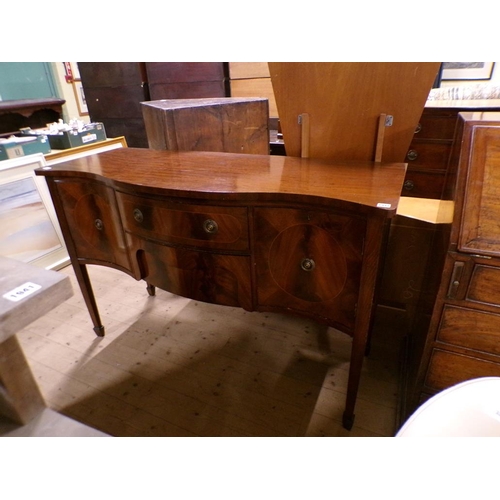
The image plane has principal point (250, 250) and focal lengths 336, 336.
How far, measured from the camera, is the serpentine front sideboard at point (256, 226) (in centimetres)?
83

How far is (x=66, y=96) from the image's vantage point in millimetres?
3703

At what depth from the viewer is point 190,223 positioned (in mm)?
940

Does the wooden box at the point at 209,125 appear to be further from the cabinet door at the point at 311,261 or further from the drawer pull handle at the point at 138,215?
the cabinet door at the point at 311,261

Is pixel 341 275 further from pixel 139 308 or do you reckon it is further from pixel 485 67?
pixel 485 67

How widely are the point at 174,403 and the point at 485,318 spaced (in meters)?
1.03

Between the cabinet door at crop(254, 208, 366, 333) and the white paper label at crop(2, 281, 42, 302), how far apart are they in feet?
1.70

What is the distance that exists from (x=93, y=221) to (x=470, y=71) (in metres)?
3.07

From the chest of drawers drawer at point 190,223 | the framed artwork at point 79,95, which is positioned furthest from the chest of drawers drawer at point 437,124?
the framed artwork at point 79,95

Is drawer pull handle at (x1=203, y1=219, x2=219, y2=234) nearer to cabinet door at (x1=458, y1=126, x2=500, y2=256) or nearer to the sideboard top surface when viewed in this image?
the sideboard top surface

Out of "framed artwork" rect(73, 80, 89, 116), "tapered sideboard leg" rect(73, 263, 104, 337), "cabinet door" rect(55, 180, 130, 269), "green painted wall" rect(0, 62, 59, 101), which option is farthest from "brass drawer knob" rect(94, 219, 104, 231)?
"framed artwork" rect(73, 80, 89, 116)

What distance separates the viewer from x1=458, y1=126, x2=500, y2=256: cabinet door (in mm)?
719
